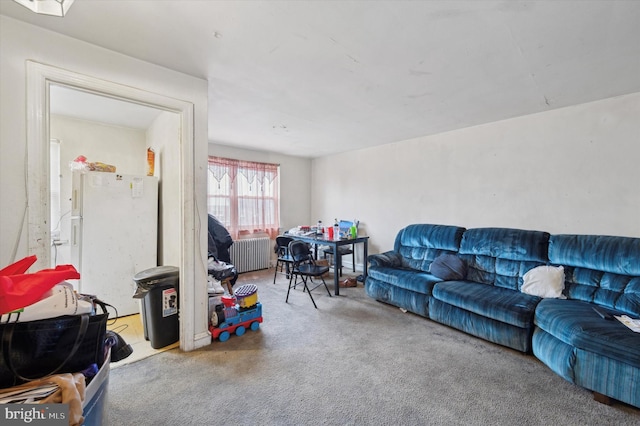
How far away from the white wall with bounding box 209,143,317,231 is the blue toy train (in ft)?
9.86

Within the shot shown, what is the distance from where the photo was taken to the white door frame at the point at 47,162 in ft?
5.41

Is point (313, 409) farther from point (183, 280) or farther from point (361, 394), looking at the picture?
point (183, 280)

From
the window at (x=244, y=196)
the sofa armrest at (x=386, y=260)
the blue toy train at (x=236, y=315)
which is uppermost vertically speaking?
the window at (x=244, y=196)

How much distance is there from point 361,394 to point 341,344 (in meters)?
0.66

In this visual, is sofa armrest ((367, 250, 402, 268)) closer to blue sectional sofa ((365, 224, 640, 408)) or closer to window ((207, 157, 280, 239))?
blue sectional sofa ((365, 224, 640, 408))

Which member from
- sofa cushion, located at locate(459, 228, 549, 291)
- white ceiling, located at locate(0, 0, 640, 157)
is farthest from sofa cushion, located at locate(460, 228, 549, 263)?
white ceiling, located at locate(0, 0, 640, 157)

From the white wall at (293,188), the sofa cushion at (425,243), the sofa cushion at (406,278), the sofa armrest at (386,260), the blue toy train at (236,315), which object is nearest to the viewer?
the blue toy train at (236,315)

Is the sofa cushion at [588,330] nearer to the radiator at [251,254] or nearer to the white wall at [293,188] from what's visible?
the radiator at [251,254]

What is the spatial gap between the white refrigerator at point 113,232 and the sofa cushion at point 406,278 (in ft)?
9.19

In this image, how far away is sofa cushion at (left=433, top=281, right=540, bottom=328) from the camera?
7.52 ft

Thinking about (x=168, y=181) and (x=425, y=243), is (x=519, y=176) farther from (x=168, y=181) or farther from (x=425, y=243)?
(x=168, y=181)

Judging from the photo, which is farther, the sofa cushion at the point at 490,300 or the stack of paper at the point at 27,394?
the sofa cushion at the point at 490,300

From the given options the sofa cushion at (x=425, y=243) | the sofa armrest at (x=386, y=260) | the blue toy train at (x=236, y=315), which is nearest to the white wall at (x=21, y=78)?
the blue toy train at (x=236, y=315)

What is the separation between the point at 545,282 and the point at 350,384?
2132mm
